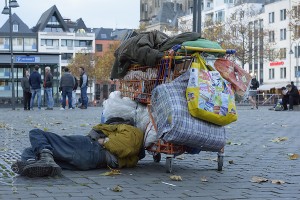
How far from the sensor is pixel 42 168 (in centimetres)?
666

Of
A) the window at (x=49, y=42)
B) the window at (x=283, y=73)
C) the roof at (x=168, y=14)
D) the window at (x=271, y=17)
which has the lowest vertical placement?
the window at (x=283, y=73)

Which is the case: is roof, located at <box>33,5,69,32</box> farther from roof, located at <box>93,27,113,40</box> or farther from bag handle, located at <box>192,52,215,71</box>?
bag handle, located at <box>192,52,215,71</box>

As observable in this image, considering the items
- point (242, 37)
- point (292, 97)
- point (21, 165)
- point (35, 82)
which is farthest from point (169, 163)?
point (242, 37)

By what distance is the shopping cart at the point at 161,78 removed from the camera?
746cm

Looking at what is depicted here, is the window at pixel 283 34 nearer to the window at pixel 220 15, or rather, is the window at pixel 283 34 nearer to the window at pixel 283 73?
the window at pixel 283 73

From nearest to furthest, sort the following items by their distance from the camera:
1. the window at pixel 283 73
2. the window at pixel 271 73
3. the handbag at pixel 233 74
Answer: the handbag at pixel 233 74 < the window at pixel 283 73 < the window at pixel 271 73

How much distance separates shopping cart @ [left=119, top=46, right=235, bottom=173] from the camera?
7465 mm

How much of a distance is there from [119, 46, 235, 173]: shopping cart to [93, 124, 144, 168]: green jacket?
0.62ft

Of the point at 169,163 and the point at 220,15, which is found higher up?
the point at 220,15

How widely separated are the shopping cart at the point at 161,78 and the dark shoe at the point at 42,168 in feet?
4.13

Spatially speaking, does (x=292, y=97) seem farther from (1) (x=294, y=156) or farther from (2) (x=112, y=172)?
(2) (x=112, y=172)

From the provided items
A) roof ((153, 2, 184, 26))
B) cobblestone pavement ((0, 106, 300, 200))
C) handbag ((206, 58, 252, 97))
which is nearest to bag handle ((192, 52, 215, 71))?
handbag ((206, 58, 252, 97))

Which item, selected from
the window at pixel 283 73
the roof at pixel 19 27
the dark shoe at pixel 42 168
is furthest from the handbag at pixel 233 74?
the roof at pixel 19 27

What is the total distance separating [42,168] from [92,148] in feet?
3.01
